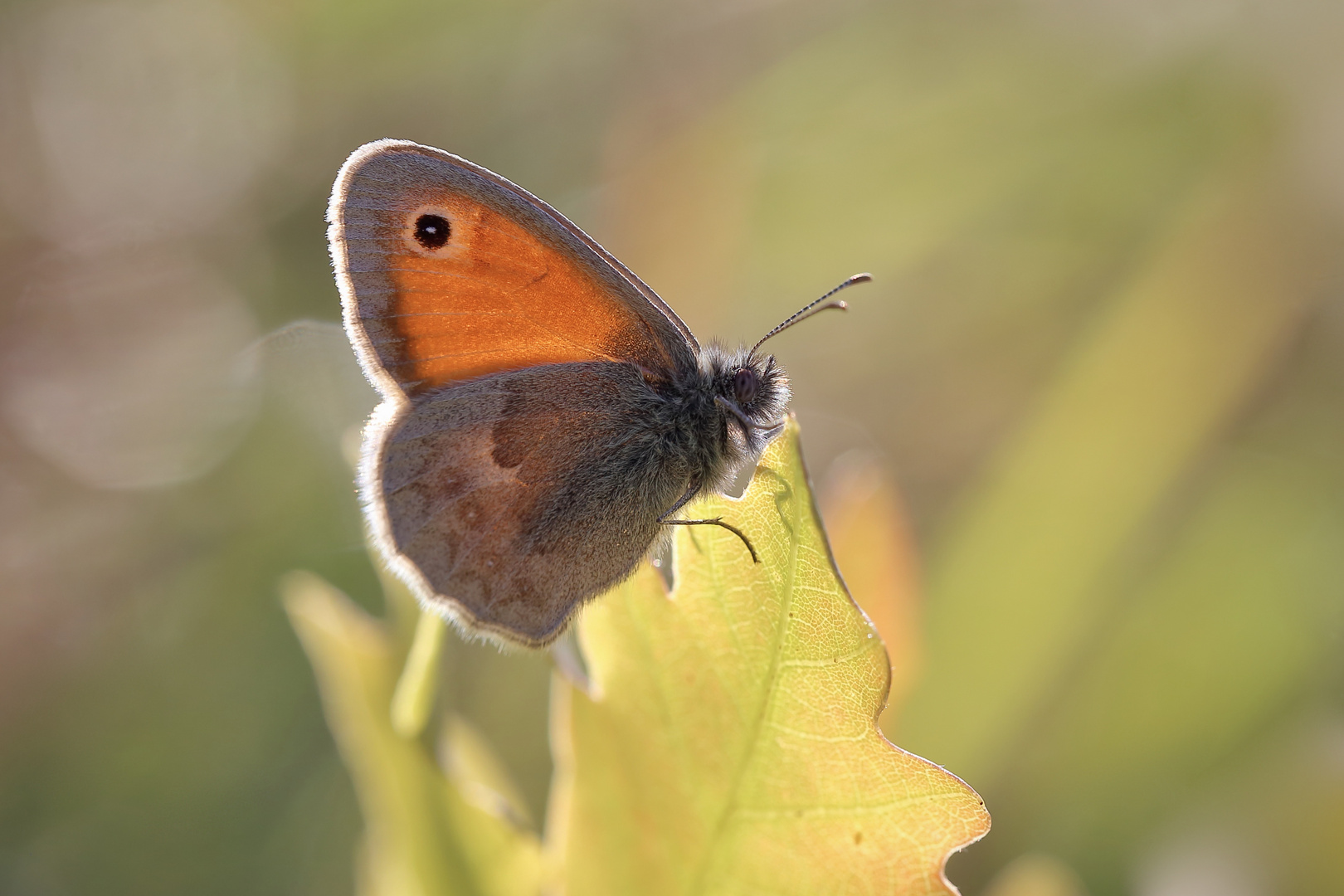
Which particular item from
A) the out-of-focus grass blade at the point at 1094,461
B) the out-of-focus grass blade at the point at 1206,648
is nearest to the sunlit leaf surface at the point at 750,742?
the out-of-focus grass blade at the point at 1094,461

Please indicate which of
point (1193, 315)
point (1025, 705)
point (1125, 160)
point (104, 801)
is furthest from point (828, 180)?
point (104, 801)

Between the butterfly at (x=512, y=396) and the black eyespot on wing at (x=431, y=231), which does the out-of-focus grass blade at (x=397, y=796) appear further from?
the black eyespot on wing at (x=431, y=231)

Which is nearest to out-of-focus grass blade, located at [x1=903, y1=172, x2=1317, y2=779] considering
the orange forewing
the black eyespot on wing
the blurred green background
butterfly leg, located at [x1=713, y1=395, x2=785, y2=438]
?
the blurred green background

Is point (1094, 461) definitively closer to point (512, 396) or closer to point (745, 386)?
point (745, 386)

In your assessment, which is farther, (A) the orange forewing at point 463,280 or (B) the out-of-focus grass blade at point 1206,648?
(B) the out-of-focus grass blade at point 1206,648

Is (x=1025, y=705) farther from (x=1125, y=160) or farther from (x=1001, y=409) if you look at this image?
(x=1125, y=160)

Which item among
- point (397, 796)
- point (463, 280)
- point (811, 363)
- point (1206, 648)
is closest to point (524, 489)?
point (463, 280)
